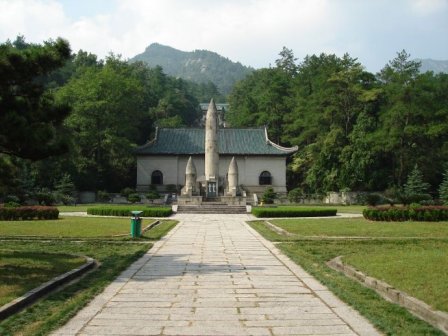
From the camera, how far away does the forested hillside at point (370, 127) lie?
145ft

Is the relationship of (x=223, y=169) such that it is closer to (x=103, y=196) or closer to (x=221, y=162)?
(x=221, y=162)

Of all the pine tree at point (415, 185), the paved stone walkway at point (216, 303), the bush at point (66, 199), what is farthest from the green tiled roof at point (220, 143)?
the paved stone walkway at point (216, 303)

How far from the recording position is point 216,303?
7473mm

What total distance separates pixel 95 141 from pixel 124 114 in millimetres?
4311

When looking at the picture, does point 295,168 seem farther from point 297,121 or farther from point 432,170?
point 432,170

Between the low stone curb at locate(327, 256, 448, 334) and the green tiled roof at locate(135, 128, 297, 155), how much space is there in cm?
4156

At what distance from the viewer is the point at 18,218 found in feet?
78.3

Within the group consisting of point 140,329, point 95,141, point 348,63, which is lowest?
point 140,329

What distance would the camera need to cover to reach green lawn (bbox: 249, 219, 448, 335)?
659 cm

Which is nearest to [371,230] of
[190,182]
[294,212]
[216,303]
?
[294,212]

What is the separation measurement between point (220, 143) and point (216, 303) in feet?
153

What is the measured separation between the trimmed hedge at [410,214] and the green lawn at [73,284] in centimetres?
1113

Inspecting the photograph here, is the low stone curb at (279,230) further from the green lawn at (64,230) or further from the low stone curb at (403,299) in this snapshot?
the low stone curb at (403,299)

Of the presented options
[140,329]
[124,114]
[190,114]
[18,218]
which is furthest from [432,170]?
[190,114]
